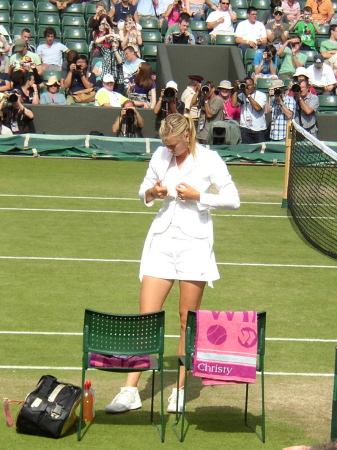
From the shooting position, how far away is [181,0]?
22.8 m

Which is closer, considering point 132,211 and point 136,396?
point 136,396

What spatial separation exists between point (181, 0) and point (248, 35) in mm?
1921

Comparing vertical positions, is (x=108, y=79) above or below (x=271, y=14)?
below

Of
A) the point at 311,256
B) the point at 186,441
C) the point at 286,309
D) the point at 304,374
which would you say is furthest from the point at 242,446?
the point at 311,256

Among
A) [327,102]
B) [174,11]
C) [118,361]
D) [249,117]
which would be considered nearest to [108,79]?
[249,117]

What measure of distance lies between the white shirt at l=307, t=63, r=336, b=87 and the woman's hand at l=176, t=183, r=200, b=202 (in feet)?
50.8

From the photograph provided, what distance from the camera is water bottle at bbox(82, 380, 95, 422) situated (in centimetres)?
652

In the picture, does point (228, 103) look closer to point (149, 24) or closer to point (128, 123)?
point (128, 123)

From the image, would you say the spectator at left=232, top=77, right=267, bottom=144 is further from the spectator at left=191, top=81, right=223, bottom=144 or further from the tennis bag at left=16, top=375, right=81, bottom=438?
the tennis bag at left=16, top=375, right=81, bottom=438

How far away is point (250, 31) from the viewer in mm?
22641

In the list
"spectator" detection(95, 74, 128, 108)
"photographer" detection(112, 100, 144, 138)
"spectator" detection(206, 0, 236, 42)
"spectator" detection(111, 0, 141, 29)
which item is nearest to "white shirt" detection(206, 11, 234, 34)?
"spectator" detection(206, 0, 236, 42)

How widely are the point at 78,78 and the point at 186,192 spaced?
14372mm

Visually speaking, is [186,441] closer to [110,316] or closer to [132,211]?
[110,316]

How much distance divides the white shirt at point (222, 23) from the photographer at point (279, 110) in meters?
3.87
